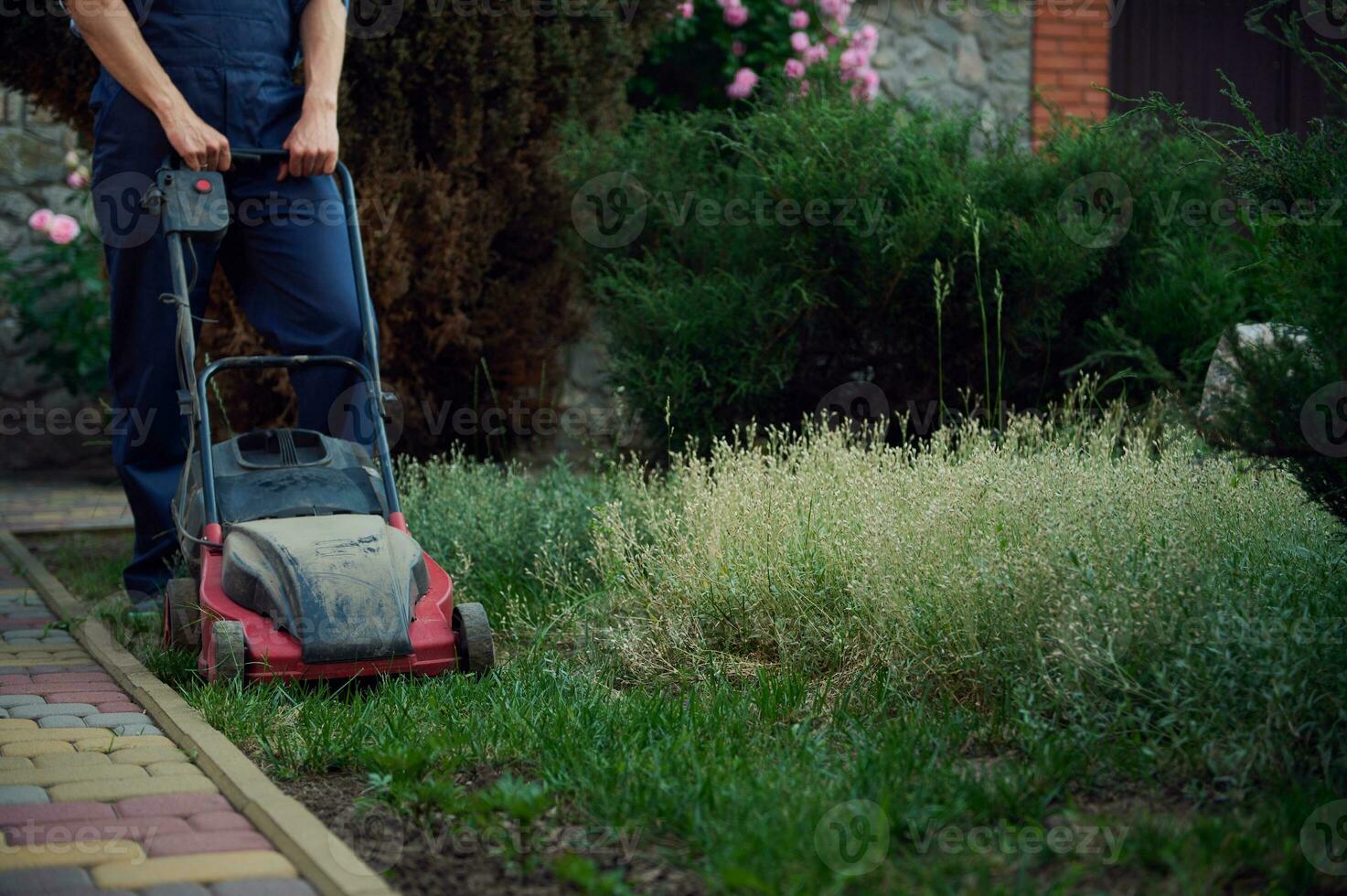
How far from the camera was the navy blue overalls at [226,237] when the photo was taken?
14.0 feet

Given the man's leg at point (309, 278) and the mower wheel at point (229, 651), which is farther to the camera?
the man's leg at point (309, 278)

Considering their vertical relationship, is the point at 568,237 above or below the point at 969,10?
below

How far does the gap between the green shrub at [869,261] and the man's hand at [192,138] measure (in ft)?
6.54

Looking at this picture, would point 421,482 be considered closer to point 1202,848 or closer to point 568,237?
point 568,237

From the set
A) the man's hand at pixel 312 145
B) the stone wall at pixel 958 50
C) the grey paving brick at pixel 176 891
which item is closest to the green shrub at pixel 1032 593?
the man's hand at pixel 312 145

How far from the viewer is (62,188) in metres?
8.41

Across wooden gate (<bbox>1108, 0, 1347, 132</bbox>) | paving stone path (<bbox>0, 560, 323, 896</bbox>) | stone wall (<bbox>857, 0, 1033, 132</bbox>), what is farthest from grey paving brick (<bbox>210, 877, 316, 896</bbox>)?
wooden gate (<bbox>1108, 0, 1347, 132</bbox>)

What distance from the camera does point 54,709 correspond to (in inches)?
135

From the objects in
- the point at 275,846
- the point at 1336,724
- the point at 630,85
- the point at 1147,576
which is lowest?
the point at 275,846

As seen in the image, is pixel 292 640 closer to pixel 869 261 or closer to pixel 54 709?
pixel 54 709

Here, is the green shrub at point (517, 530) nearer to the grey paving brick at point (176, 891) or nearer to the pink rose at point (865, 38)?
the grey paving brick at point (176, 891)

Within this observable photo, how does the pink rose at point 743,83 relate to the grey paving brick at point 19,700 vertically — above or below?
above

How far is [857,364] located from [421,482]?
1.97 m

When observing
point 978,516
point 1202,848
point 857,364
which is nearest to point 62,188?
point 857,364
